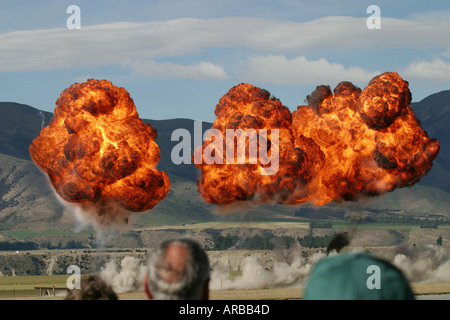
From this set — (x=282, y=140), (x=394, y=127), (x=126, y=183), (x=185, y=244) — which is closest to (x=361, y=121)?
(x=394, y=127)

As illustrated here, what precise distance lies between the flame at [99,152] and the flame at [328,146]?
994 cm

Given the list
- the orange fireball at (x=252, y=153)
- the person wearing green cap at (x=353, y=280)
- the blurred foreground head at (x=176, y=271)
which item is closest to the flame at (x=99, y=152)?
the orange fireball at (x=252, y=153)

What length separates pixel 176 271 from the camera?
15.4 meters

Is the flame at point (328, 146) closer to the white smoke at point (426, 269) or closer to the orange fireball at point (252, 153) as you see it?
the orange fireball at point (252, 153)

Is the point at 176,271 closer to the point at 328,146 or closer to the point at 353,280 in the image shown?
the point at 353,280

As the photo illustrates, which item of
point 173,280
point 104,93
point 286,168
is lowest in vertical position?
point 173,280

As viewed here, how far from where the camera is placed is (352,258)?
13703 millimetres

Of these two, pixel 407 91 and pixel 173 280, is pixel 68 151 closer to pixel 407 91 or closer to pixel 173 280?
pixel 407 91

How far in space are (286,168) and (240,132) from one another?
8150mm

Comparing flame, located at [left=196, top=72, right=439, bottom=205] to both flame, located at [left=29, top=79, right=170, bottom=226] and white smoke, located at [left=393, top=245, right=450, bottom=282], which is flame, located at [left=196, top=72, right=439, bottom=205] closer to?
flame, located at [left=29, top=79, right=170, bottom=226]

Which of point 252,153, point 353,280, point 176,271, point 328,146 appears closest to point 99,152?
point 252,153

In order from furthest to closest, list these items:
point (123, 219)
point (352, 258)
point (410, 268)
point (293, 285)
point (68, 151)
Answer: point (410, 268), point (293, 285), point (123, 219), point (68, 151), point (352, 258)

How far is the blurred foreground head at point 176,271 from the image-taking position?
15.2 meters

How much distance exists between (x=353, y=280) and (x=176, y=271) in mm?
3379
